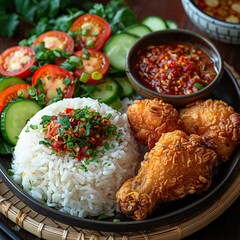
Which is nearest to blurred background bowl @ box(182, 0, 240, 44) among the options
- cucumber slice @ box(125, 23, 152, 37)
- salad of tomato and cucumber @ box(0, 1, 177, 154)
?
salad of tomato and cucumber @ box(0, 1, 177, 154)

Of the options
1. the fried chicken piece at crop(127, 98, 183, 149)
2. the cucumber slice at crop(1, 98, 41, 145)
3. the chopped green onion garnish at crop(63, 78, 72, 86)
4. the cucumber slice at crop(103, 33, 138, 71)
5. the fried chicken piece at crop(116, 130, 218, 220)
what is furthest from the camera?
the cucumber slice at crop(103, 33, 138, 71)

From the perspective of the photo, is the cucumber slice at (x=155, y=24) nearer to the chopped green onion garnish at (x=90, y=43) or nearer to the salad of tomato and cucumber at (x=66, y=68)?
the salad of tomato and cucumber at (x=66, y=68)

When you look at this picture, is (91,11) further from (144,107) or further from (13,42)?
(144,107)

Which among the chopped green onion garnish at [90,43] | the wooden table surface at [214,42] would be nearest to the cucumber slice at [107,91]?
the chopped green onion garnish at [90,43]

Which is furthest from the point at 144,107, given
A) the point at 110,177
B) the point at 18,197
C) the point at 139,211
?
the point at 18,197

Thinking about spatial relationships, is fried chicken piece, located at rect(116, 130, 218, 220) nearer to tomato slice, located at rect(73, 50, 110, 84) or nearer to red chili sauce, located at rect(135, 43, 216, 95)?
red chili sauce, located at rect(135, 43, 216, 95)

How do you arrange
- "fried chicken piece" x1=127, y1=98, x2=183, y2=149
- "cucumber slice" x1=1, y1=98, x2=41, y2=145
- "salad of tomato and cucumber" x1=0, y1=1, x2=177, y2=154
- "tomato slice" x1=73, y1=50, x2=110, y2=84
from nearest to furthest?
"fried chicken piece" x1=127, y1=98, x2=183, y2=149, "cucumber slice" x1=1, y1=98, x2=41, y2=145, "salad of tomato and cucumber" x1=0, y1=1, x2=177, y2=154, "tomato slice" x1=73, y1=50, x2=110, y2=84

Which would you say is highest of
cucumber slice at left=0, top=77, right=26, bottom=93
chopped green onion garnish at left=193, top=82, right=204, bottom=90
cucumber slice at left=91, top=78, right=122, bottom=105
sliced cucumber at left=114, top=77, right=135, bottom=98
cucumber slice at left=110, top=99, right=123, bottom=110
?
chopped green onion garnish at left=193, top=82, right=204, bottom=90
